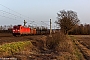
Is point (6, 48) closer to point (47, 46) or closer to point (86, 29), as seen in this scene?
point (47, 46)

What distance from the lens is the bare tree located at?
83.9m

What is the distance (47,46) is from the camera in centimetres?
2959

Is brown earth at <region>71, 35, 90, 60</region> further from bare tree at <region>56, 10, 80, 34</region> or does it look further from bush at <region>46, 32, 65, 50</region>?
bare tree at <region>56, 10, 80, 34</region>

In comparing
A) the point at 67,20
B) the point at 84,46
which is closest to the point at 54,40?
the point at 84,46

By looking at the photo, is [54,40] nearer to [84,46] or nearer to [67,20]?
[84,46]

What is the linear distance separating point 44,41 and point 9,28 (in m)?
57.3

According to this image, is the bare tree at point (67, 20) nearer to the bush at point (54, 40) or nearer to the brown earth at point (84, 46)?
the brown earth at point (84, 46)

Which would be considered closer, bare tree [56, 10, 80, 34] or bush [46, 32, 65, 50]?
bush [46, 32, 65, 50]

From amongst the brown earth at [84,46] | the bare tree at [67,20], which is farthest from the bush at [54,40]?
the bare tree at [67,20]

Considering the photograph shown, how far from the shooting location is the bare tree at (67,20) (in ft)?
275

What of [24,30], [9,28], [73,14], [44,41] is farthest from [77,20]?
[44,41]

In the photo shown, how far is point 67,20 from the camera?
279 feet

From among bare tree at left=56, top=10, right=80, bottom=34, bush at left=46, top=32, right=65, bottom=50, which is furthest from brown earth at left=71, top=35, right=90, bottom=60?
bare tree at left=56, top=10, right=80, bottom=34

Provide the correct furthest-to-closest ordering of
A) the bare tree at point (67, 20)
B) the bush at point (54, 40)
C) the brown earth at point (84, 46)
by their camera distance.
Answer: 1. the bare tree at point (67, 20)
2. the bush at point (54, 40)
3. the brown earth at point (84, 46)
